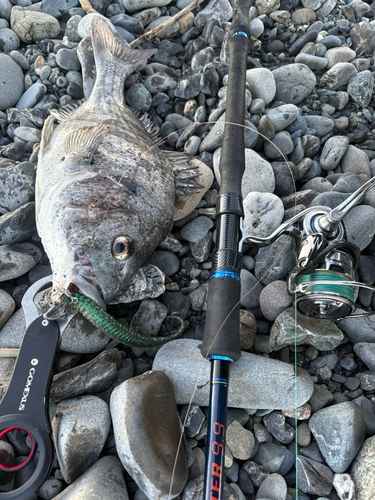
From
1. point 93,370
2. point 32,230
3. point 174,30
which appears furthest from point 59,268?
point 174,30

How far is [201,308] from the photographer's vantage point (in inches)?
106

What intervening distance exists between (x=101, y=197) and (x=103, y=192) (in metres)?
0.05

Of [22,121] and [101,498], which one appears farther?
[22,121]

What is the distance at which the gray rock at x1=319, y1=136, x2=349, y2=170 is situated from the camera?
3.34m

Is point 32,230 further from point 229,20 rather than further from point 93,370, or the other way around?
point 229,20

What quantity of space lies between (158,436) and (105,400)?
19.7 inches

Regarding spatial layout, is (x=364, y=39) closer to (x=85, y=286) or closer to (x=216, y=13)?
(x=216, y=13)

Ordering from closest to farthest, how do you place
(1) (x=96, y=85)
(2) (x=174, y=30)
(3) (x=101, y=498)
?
(3) (x=101, y=498) → (1) (x=96, y=85) → (2) (x=174, y=30)

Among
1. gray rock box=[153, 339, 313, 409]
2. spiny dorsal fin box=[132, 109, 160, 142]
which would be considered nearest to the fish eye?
gray rock box=[153, 339, 313, 409]

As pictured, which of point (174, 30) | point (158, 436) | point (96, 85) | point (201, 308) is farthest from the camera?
point (174, 30)

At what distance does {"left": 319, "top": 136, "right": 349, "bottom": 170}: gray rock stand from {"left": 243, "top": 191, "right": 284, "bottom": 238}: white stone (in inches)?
37.5

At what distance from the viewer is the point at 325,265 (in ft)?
7.38

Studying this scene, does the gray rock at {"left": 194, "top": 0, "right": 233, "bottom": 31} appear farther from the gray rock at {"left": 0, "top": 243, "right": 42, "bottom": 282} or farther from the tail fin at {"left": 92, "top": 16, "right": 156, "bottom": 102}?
the gray rock at {"left": 0, "top": 243, "right": 42, "bottom": 282}

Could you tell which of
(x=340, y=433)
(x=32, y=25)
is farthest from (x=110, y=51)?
(x=340, y=433)
